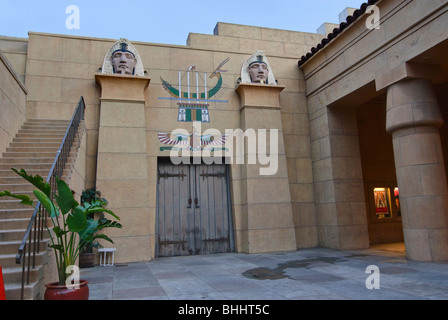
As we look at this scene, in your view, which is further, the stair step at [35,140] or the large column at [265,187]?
the large column at [265,187]

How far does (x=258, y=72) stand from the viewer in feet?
33.9

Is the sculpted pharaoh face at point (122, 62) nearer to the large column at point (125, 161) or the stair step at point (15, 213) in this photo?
the large column at point (125, 161)

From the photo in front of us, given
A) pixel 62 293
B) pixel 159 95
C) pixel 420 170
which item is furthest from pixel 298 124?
pixel 62 293

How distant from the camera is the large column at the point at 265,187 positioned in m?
9.39

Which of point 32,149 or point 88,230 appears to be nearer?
point 88,230

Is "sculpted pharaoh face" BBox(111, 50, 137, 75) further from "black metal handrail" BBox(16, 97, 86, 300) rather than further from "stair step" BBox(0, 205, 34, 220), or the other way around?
"stair step" BBox(0, 205, 34, 220)

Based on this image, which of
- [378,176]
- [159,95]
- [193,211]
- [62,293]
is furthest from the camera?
[378,176]

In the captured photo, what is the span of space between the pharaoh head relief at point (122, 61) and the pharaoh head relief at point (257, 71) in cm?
302

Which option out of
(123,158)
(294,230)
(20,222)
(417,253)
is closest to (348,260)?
(417,253)

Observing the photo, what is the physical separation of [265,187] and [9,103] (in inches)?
257

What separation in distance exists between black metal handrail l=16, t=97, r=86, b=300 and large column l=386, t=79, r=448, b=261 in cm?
692

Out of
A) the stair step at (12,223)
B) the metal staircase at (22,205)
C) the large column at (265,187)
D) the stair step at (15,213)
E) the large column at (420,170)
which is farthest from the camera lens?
the large column at (265,187)

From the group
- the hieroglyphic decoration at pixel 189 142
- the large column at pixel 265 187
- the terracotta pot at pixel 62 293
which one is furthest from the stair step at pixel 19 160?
the large column at pixel 265 187

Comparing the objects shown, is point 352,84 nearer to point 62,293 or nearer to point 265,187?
point 265,187
